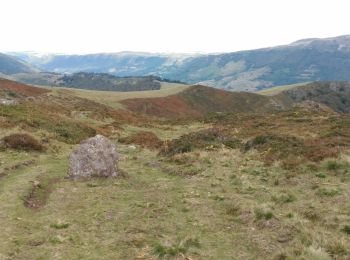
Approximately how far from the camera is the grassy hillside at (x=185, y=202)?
13.5 meters

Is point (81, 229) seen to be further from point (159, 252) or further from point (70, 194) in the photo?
point (70, 194)

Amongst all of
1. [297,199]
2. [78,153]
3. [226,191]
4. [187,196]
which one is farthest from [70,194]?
[297,199]

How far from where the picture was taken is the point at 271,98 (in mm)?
164000

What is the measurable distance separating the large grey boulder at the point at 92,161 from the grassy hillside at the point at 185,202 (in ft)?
2.66

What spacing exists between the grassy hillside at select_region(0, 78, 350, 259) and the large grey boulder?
2.66 feet

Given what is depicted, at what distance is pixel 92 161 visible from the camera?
24359mm

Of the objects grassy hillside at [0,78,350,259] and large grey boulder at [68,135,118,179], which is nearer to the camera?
grassy hillside at [0,78,350,259]

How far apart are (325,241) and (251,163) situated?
48.6 ft

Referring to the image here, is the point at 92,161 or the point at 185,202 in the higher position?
the point at 92,161

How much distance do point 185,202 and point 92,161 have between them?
7.67m

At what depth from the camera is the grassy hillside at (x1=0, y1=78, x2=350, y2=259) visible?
44.3 feet

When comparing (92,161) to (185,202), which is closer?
(185,202)

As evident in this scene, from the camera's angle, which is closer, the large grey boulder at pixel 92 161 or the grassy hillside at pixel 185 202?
the grassy hillside at pixel 185 202

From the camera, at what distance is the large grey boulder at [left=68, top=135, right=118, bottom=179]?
79.2 feet
